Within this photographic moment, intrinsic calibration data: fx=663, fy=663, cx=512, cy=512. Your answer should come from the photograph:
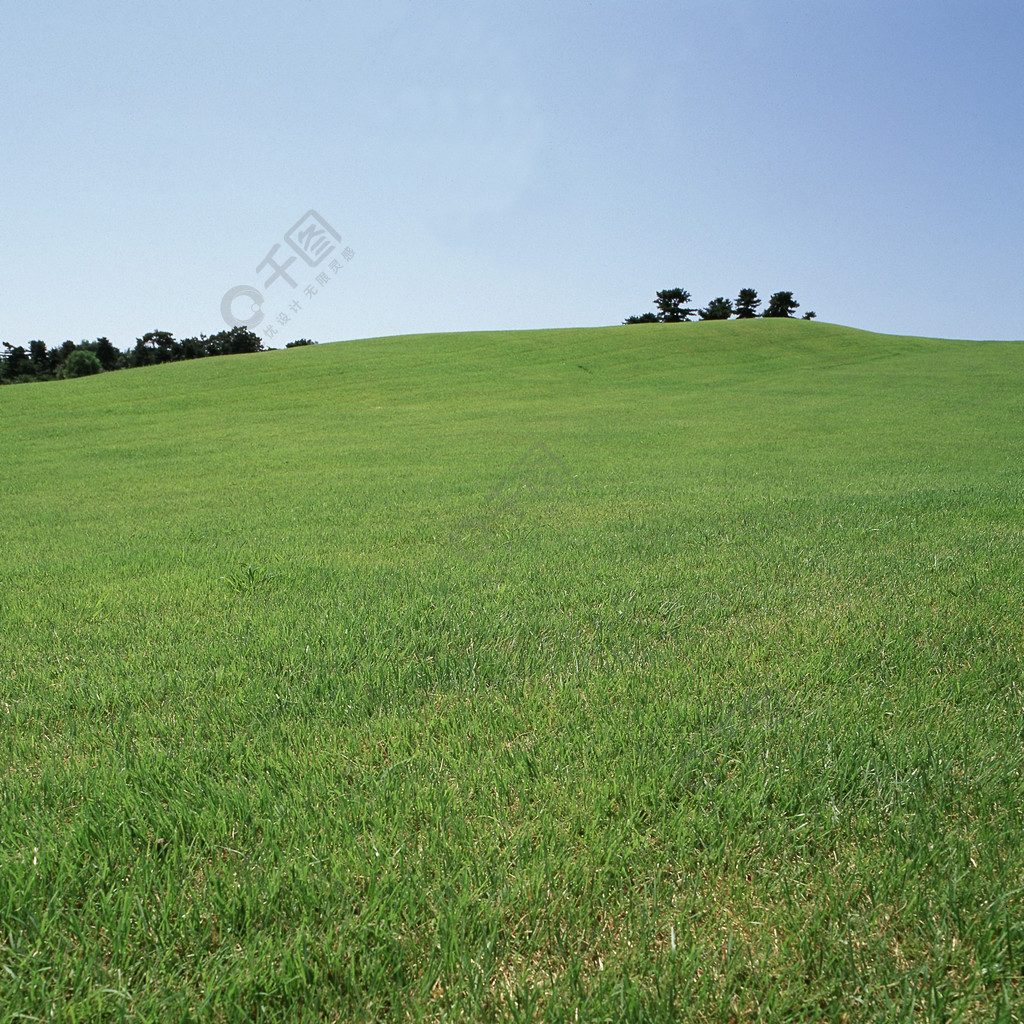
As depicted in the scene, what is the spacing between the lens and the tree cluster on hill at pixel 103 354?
78.1 m

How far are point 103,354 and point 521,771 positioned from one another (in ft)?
363

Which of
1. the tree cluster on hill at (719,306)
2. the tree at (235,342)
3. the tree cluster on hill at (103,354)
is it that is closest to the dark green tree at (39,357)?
the tree cluster on hill at (103,354)

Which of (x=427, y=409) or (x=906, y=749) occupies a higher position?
(x=427, y=409)

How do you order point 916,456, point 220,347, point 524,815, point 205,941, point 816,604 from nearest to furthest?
point 205,941, point 524,815, point 816,604, point 916,456, point 220,347

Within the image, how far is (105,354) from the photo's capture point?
93.9m

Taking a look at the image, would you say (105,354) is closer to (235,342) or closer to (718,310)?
(235,342)

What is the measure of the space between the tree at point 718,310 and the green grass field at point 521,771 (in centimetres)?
8637

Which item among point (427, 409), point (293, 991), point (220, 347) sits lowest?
point (293, 991)

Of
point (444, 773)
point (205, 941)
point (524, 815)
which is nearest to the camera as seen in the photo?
point (205, 941)

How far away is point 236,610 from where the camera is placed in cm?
401

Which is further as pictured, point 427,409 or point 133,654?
point 427,409

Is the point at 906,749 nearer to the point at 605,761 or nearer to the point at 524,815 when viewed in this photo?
the point at 605,761

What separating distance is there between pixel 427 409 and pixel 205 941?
24.8m

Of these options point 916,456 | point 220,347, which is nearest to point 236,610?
point 916,456
